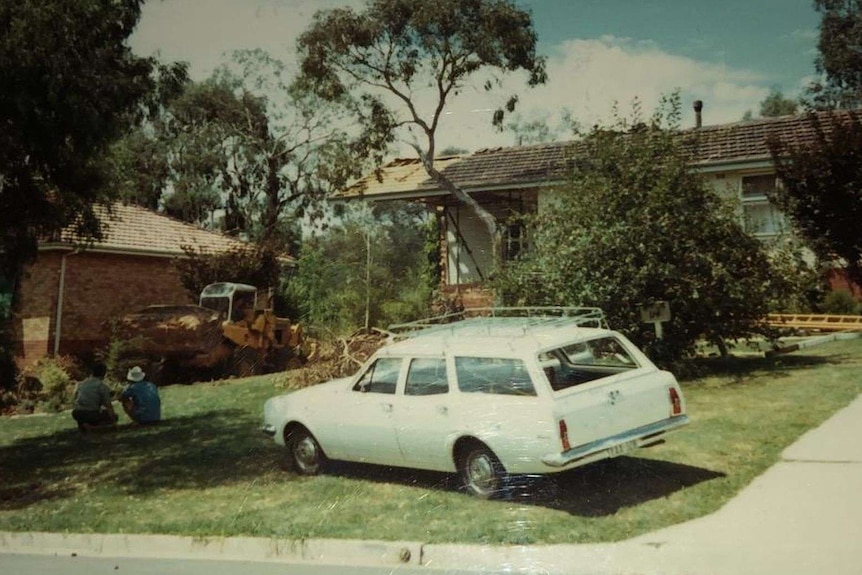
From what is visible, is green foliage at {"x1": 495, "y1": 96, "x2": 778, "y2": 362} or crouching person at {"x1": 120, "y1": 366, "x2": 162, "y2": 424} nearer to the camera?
crouching person at {"x1": 120, "y1": 366, "x2": 162, "y2": 424}

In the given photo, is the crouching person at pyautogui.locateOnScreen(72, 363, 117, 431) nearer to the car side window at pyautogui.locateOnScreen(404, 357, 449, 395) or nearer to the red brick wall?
the red brick wall

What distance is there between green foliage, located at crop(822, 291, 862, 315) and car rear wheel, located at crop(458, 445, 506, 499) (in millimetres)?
7693

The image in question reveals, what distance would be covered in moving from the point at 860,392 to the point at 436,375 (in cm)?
509

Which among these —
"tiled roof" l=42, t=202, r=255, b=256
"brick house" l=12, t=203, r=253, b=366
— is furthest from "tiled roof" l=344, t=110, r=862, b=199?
"brick house" l=12, t=203, r=253, b=366

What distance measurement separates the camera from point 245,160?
8.11 metres

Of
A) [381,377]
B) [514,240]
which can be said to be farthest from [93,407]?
[514,240]

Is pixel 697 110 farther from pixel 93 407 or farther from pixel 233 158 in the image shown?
pixel 93 407

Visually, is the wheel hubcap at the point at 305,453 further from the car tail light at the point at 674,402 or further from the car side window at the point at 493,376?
the car tail light at the point at 674,402

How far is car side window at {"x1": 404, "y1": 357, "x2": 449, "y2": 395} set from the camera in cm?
633

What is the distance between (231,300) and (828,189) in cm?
922

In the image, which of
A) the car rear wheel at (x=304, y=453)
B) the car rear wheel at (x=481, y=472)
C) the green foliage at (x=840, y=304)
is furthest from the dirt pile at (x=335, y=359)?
the green foliage at (x=840, y=304)

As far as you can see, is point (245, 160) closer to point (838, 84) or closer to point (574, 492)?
point (574, 492)

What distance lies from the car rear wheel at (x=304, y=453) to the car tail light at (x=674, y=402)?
3030 mm

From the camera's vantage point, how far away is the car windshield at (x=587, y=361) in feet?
20.2
